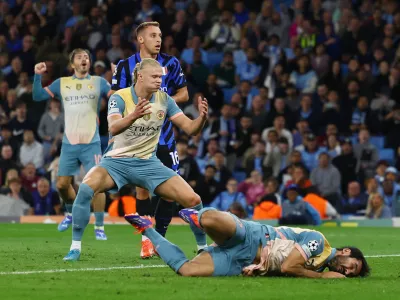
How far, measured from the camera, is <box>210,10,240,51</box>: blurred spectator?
2711 centimetres

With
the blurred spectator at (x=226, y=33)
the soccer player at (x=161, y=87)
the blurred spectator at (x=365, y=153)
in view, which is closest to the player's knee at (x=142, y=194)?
the soccer player at (x=161, y=87)

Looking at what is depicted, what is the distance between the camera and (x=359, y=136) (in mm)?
23391

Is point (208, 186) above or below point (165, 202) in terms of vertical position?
below

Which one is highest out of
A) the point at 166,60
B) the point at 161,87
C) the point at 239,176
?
the point at 166,60

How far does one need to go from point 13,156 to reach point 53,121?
1.26 metres

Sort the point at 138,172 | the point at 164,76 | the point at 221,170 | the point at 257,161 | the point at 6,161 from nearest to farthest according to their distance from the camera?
1. the point at 138,172
2. the point at 164,76
3. the point at 221,170
4. the point at 257,161
5. the point at 6,161

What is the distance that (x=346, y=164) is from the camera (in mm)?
23125

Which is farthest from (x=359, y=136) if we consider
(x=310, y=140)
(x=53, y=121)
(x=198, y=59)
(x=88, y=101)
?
(x=88, y=101)

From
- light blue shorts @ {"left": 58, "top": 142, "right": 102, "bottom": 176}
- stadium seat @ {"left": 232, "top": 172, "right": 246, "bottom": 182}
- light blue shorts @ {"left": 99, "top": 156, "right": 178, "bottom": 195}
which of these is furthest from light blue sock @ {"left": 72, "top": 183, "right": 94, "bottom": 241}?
stadium seat @ {"left": 232, "top": 172, "right": 246, "bottom": 182}

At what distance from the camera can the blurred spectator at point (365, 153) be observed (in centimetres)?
2323

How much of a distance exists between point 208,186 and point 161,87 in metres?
10.2

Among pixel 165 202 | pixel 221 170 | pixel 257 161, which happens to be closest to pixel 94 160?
pixel 165 202

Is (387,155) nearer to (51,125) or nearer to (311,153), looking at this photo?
(311,153)

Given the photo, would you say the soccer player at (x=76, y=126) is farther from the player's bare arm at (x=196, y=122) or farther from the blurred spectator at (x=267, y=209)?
the blurred spectator at (x=267, y=209)
